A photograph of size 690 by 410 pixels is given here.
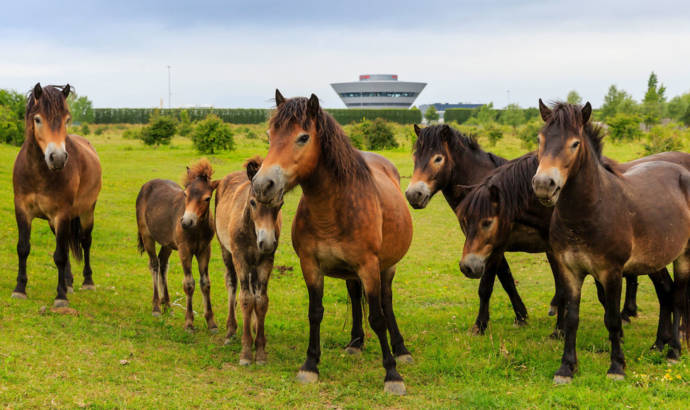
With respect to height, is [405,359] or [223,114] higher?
[223,114]

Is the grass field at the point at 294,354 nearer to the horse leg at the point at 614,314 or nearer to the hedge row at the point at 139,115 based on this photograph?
the horse leg at the point at 614,314

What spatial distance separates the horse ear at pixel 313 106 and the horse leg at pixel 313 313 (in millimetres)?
1428

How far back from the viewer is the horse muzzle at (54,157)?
21.7ft

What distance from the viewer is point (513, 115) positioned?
65.0 m

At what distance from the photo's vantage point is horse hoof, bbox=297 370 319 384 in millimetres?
5484

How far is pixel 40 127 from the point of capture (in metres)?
6.86

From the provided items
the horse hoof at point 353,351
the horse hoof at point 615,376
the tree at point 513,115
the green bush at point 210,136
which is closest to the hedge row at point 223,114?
the tree at point 513,115

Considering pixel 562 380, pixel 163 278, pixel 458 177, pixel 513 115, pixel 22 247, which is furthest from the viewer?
pixel 513 115

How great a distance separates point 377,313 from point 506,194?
Answer: 6.58 ft

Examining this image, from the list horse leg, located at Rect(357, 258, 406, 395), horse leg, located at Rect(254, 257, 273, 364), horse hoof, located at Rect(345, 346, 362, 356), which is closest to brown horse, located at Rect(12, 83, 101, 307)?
horse leg, located at Rect(254, 257, 273, 364)

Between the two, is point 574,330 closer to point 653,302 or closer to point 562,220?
point 562,220

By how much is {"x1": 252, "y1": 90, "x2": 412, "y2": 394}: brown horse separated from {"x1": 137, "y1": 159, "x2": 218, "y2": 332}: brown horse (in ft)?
6.29

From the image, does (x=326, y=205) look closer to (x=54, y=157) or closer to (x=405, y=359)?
(x=405, y=359)

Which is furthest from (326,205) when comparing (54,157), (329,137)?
(54,157)
